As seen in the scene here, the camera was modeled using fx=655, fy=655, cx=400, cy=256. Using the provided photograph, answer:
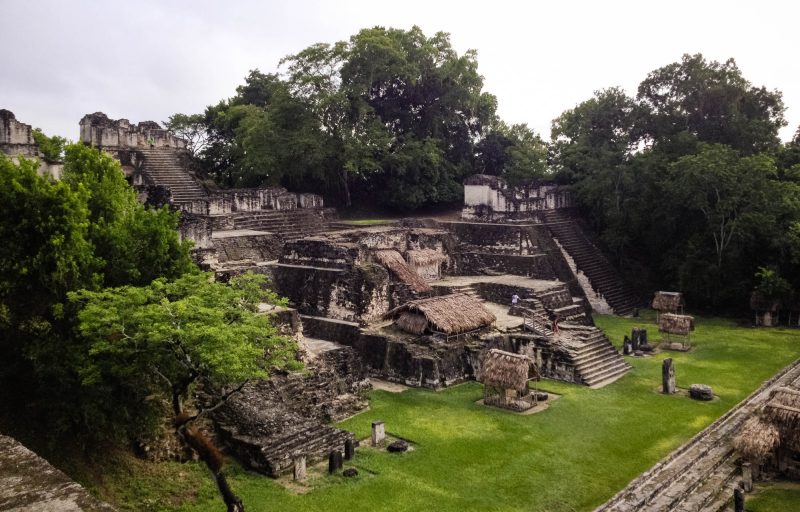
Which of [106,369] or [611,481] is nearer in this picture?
[106,369]

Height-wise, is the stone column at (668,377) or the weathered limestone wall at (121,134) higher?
the weathered limestone wall at (121,134)

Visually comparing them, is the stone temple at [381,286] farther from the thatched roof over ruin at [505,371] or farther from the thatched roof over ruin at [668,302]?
the thatched roof over ruin at [668,302]

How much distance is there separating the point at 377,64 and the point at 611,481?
19.8 meters

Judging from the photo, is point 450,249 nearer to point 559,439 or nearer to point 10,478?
point 559,439

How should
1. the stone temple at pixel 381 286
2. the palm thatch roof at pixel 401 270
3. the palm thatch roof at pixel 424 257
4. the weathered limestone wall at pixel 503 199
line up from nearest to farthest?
the stone temple at pixel 381 286 < the palm thatch roof at pixel 401 270 < the palm thatch roof at pixel 424 257 < the weathered limestone wall at pixel 503 199

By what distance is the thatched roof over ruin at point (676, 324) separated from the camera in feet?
60.1

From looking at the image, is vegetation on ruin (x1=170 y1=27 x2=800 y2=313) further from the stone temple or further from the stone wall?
the stone wall

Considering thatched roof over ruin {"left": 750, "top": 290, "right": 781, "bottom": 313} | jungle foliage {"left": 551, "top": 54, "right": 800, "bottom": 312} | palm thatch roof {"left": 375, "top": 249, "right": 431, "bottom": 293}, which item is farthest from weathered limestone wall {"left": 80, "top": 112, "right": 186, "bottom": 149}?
thatched roof over ruin {"left": 750, "top": 290, "right": 781, "bottom": 313}

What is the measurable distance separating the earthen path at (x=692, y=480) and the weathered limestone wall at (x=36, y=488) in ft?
22.9

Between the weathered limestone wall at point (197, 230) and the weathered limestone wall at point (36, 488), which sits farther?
the weathered limestone wall at point (197, 230)

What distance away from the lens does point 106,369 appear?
8766 millimetres

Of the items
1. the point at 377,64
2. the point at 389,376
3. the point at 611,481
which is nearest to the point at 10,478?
the point at 611,481

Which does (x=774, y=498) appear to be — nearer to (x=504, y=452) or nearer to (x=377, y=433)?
(x=504, y=452)

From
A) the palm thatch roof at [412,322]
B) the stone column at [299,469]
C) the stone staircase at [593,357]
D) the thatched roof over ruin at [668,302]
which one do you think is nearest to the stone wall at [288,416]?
the stone column at [299,469]
